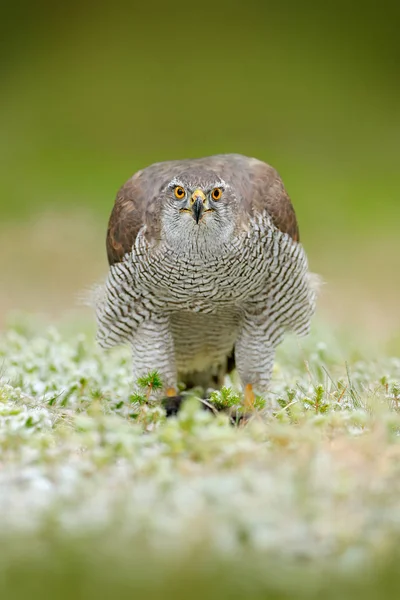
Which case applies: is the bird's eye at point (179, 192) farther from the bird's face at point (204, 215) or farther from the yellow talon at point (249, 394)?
the yellow talon at point (249, 394)

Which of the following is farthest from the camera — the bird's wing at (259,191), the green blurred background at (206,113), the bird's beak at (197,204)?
the green blurred background at (206,113)

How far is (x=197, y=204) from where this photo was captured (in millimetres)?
5055

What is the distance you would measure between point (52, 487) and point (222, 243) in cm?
202

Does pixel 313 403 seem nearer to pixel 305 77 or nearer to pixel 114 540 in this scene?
pixel 114 540

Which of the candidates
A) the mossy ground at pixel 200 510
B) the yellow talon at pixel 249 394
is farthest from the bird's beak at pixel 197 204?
the mossy ground at pixel 200 510

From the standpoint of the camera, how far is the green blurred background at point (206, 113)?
53.4 ft

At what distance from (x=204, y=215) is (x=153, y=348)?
0.96m

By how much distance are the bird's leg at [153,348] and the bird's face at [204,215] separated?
63 centimetres

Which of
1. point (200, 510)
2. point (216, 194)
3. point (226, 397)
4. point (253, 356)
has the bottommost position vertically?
point (200, 510)

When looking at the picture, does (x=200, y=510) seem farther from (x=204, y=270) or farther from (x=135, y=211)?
(x=135, y=211)

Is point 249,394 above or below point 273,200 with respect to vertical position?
below

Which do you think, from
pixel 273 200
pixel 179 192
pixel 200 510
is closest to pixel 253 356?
pixel 273 200

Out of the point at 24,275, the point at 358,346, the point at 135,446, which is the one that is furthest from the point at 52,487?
the point at 24,275

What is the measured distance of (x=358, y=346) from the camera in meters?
7.82
